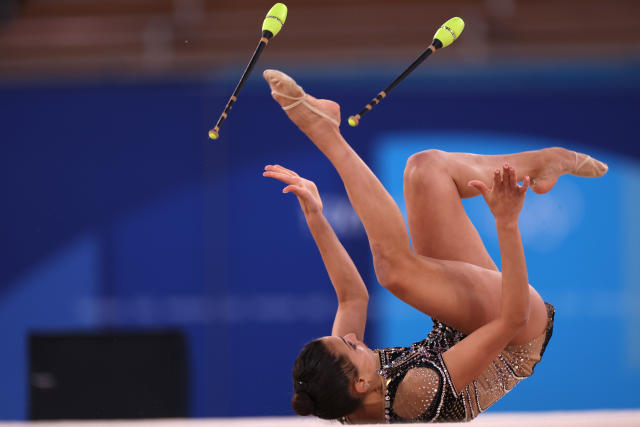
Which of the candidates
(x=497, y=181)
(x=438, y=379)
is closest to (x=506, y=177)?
(x=497, y=181)

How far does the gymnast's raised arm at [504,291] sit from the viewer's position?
61.8 inches

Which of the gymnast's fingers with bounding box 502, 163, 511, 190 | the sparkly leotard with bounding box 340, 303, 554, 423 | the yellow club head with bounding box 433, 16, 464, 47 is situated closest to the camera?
the gymnast's fingers with bounding box 502, 163, 511, 190

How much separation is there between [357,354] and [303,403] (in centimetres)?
16

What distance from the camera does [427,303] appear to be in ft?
5.66

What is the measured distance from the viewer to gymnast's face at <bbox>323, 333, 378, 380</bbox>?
5.40 ft

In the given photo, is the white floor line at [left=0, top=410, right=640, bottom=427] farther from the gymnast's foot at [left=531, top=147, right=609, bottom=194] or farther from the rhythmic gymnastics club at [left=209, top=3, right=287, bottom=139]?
the rhythmic gymnastics club at [left=209, top=3, right=287, bottom=139]

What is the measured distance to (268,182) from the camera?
3.79 m

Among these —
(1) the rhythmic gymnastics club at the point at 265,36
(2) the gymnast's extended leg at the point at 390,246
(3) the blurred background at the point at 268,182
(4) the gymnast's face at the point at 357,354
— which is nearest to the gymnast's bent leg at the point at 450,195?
(2) the gymnast's extended leg at the point at 390,246

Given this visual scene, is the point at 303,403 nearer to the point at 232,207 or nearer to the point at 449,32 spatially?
the point at 449,32

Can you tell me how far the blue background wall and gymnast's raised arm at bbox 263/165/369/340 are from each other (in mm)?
1742

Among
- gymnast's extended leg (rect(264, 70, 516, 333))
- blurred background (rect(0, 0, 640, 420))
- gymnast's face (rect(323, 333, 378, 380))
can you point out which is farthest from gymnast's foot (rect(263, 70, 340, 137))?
blurred background (rect(0, 0, 640, 420))

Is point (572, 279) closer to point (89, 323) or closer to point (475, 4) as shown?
point (475, 4)

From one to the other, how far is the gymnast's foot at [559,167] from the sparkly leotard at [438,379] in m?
0.31

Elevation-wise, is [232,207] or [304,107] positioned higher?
[232,207]
